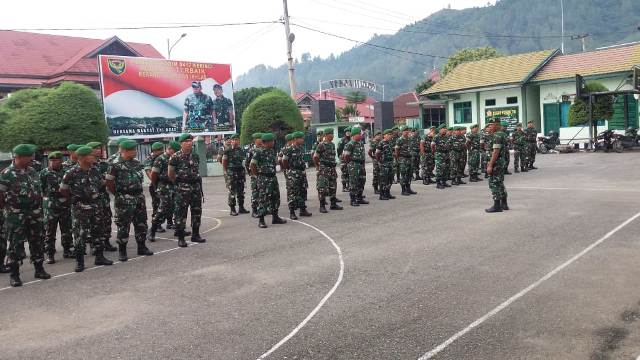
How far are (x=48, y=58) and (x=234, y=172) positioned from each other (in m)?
29.4

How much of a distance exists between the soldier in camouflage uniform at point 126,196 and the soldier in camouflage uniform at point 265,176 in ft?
8.19

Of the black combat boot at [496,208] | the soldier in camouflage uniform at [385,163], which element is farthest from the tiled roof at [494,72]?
the black combat boot at [496,208]

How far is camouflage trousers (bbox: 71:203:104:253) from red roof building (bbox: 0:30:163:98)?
91.7 ft

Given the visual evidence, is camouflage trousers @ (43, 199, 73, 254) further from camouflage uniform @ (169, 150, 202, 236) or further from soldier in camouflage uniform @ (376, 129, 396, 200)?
soldier in camouflage uniform @ (376, 129, 396, 200)

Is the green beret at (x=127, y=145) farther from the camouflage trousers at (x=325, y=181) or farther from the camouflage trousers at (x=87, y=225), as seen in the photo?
the camouflage trousers at (x=325, y=181)

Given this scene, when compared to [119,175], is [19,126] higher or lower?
higher

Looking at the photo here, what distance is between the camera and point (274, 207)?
1081 centimetres

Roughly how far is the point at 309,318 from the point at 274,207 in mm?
5557

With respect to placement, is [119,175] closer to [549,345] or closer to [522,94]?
[549,345]

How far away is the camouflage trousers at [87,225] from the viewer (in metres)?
7.95

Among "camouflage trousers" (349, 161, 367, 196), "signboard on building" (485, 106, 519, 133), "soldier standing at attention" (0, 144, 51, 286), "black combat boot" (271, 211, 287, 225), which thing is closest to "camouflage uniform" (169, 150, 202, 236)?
"black combat boot" (271, 211, 287, 225)

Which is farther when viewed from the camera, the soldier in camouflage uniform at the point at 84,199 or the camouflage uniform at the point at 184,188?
the camouflage uniform at the point at 184,188

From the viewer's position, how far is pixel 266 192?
34.9ft

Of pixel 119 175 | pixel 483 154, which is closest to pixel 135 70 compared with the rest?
pixel 483 154
